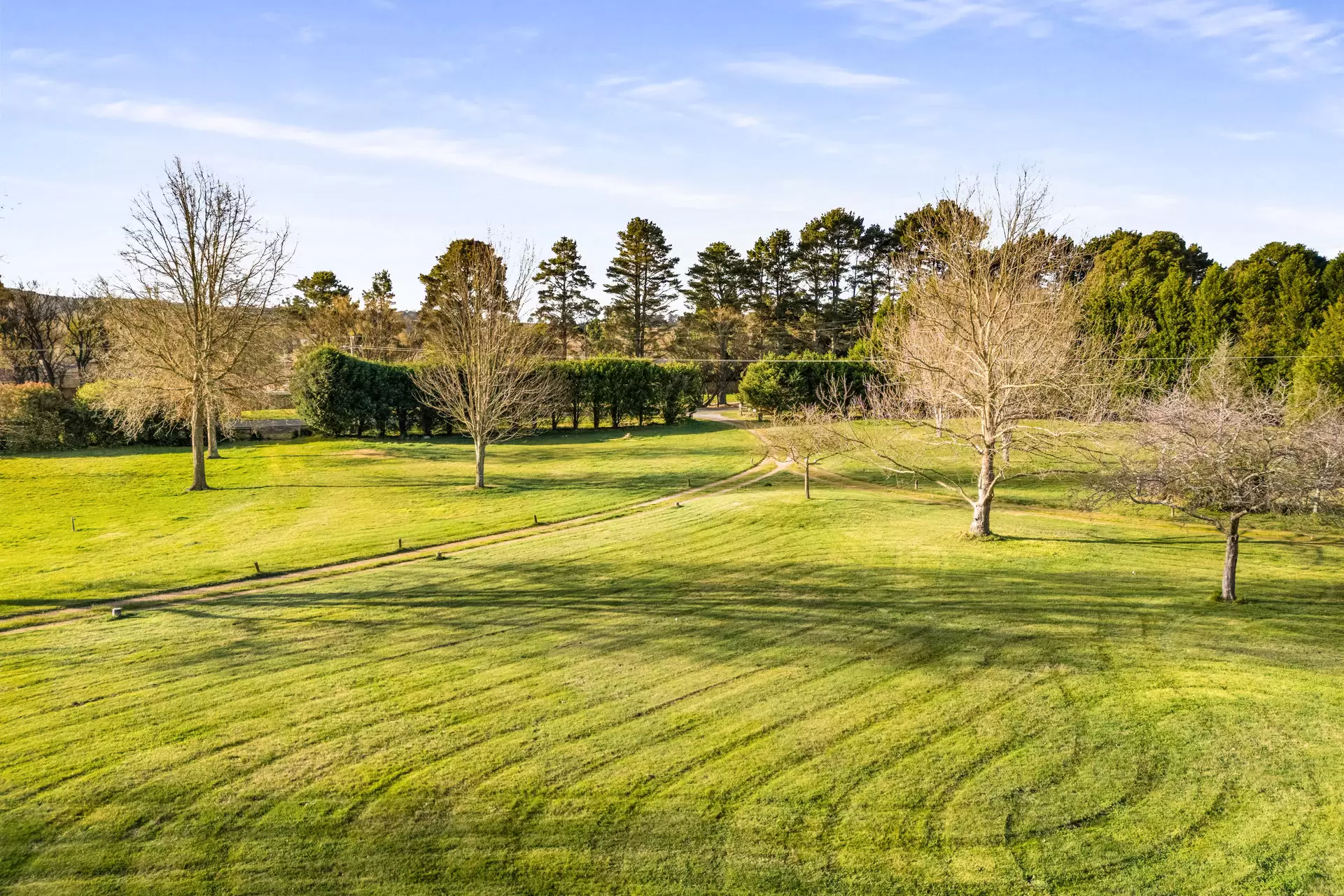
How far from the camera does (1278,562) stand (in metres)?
15.2

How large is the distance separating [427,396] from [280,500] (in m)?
12.9

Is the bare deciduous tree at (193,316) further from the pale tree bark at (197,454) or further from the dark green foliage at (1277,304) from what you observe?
the dark green foliage at (1277,304)

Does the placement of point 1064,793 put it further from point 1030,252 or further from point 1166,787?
point 1030,252

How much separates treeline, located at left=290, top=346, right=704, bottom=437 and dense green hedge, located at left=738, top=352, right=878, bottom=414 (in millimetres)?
3877

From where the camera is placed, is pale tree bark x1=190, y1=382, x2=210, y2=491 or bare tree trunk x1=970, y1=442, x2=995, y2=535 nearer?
bare tree trunk x1=970, y1=442, x2=995, y2=535

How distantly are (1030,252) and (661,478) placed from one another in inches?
563

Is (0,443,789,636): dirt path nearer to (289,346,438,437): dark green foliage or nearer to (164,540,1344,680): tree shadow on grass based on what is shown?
(164,540,1344,680): tree shadow on grass

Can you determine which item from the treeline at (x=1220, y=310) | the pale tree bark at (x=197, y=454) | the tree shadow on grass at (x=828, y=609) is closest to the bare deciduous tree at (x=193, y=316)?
the pale tree bark at (x=197, y=454)

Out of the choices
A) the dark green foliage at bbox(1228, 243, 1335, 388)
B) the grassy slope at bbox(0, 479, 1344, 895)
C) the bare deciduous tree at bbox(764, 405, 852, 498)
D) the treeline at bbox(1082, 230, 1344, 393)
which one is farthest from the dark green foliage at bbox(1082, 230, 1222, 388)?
the grassy slope at bbox(0, 479, 1344, 895)

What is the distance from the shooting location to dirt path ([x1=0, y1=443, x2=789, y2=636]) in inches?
479

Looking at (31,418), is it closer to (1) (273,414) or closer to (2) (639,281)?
(1) (273,414)

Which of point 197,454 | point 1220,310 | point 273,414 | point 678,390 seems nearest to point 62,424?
point 273,414

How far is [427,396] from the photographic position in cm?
3597

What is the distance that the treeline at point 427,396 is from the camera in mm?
35500
